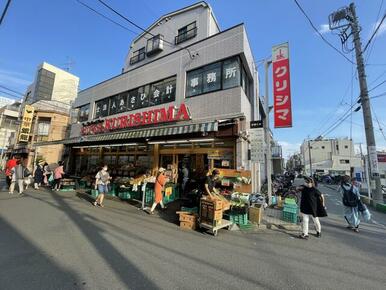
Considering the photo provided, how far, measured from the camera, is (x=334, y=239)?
5.94 metres

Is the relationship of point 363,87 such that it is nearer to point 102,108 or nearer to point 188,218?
point 188,218

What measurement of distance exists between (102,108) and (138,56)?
617 centimetres

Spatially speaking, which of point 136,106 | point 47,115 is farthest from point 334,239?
point 47,115

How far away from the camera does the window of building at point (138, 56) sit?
1898 centimetres

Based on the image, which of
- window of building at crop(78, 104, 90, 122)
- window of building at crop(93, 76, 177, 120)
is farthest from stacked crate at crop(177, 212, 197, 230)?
window of building at crop(78, 104, 90, 122)

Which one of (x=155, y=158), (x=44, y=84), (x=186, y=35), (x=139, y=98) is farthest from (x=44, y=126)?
(x=44, y=84)

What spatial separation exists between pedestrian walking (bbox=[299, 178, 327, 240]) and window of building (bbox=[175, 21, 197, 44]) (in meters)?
13.7

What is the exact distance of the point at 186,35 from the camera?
1595cm

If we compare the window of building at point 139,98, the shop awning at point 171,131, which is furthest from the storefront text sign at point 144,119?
the shop awning at point 171,131

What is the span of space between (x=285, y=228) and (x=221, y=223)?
2.24 metres

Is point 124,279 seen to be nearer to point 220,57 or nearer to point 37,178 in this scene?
point 220,57

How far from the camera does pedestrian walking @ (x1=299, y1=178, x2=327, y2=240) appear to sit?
19.8ft

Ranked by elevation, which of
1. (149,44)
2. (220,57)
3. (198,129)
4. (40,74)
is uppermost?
(40,74)

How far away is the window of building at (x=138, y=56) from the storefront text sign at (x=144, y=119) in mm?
7276
